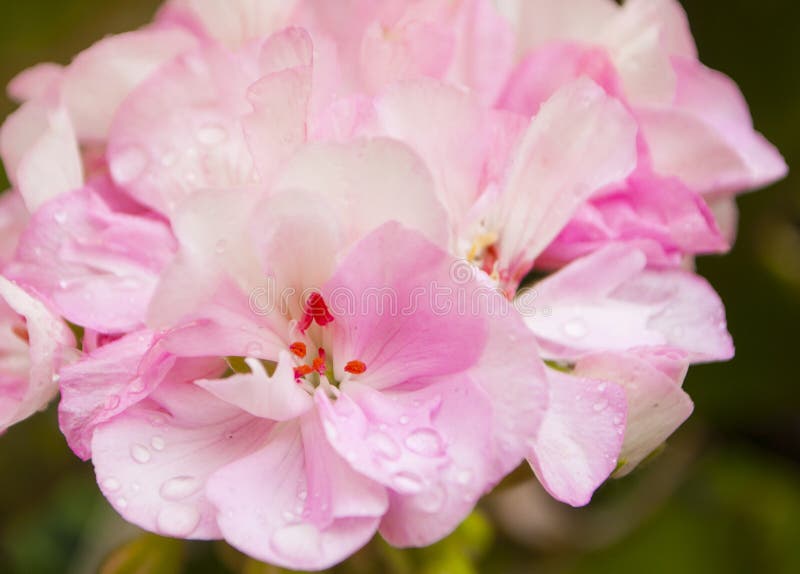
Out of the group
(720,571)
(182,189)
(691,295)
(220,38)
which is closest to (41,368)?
(182,189)

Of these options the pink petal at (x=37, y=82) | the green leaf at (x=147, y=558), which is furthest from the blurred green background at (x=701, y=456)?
the pink petal at (x=37, y=82)

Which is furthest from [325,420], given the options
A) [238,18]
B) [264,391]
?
[238,18]

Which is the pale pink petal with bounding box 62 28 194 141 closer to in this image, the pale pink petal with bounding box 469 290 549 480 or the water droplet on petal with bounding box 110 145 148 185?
the water droplet on petal with bounding box 110 145 148 185

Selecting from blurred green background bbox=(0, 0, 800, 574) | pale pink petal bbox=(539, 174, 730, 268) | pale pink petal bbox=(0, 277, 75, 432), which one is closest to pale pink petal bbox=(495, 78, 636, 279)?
pale pink petal bbox=(539, 174, 730, 268)

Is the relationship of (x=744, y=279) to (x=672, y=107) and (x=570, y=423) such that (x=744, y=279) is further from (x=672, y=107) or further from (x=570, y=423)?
(x=570, y=423)

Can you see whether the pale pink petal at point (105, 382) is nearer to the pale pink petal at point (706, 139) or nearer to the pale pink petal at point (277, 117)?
the pale pink petal at point (277, 117)
